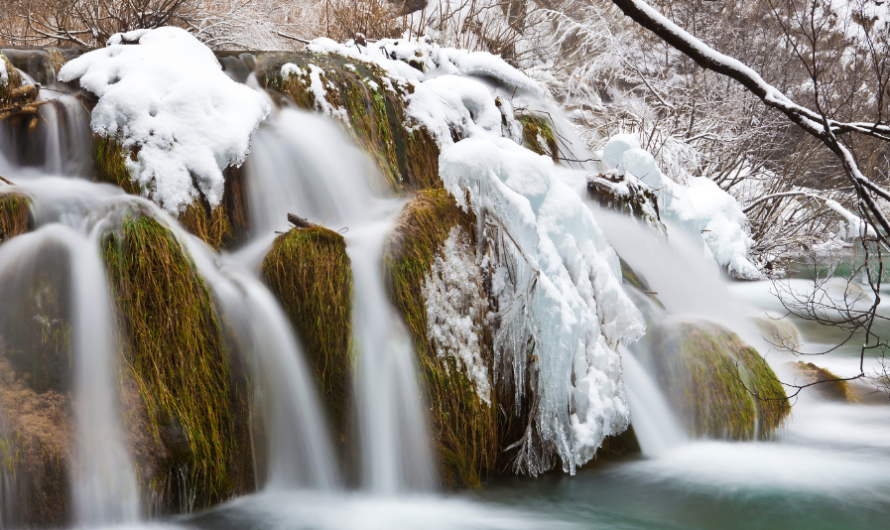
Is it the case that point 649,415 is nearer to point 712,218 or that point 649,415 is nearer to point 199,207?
point 199,207

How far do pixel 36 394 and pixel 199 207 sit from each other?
4.40 feet

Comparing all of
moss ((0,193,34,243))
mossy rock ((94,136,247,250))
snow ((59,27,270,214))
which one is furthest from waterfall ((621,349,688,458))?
moss ((0,193,34,243))

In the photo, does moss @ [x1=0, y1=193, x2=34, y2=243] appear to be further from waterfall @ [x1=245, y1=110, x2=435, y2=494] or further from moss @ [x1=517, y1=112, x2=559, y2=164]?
moss @ [x1=517, y1=112, x2=559, y2=164]

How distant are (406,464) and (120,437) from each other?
1.12m

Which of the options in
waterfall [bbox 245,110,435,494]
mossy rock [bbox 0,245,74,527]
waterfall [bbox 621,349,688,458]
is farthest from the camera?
waterfall [bbox 621,349,688,458]

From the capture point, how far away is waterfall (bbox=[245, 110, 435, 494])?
269 cm

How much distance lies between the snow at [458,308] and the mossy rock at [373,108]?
1489 mm

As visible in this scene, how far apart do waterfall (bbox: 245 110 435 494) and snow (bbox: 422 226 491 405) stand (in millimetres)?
171

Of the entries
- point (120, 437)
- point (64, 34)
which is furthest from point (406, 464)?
point (64, 34)

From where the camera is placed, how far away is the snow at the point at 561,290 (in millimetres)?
2824

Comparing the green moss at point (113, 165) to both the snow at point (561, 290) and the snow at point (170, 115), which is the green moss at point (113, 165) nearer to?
the snow at point (170, 115)

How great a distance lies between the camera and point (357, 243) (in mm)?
3102

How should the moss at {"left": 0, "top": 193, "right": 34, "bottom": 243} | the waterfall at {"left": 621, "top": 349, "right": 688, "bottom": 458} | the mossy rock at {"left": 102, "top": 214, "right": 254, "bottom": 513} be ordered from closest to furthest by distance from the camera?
the mossy rock at {"left": 102, "top": 214, "right": 254, "bottom": 513} < the moss at {"left": 0, "top": 193, "right": 34, "bottom": 243} < the waterfall at {"left": 621, "top": 349, "right": 688, "bottom": 458}

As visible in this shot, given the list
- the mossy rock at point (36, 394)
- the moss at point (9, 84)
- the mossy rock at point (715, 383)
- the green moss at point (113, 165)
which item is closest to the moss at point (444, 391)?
the mossy rock at point (715, 383)
